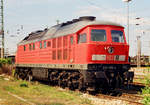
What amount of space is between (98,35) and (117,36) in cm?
122

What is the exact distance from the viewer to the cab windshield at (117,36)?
578 inches

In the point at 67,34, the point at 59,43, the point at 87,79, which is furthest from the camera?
the point at 59,43

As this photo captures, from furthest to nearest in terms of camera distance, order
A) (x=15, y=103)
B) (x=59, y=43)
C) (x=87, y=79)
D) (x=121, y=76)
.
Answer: (x=59, y=43) < (x=121, y=76) < (x=87, y=79) < (x=15, y=103)

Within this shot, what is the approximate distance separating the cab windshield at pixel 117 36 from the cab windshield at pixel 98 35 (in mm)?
557

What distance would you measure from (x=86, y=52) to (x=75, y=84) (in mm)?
2436

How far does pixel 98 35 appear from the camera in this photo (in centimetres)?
1441

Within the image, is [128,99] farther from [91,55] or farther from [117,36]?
[117,36]

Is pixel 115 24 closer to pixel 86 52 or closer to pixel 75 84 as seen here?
pixel 86 52

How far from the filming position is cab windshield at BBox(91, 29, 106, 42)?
14273 mm

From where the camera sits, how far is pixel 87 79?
13.7m

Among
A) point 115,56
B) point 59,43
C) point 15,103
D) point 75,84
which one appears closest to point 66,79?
point 75,84

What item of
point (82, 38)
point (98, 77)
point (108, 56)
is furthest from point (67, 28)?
point (98, 77)

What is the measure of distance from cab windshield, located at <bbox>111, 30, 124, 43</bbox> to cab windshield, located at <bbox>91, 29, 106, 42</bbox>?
1.83 ft

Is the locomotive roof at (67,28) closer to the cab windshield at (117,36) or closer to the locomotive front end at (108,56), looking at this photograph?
the locomotive front end at (108,56)
